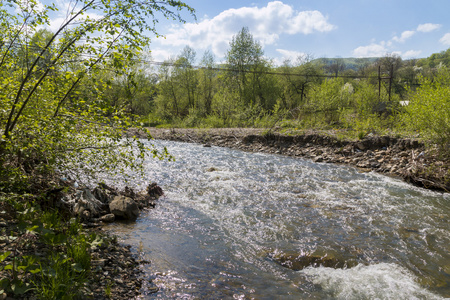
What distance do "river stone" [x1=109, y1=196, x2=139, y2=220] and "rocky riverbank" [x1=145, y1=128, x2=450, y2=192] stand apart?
38.3ft

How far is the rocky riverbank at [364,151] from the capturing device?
11.7 meters

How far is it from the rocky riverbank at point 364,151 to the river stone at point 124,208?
11.7 meters

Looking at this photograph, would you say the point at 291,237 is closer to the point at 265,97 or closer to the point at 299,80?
the point at 265,97

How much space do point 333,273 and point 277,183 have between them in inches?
266

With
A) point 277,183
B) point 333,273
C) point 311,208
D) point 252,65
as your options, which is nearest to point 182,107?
point 252,65

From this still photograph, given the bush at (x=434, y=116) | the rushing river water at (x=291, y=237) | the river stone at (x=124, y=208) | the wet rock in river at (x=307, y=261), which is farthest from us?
the bush at (x=434, y=116)

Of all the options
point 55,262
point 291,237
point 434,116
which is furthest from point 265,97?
point 55,262

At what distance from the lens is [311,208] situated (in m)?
8.93

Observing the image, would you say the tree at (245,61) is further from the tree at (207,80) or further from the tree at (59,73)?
the tree at (59,73)

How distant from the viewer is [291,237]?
268 inches

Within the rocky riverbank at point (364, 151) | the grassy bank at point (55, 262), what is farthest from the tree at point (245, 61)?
the grassy bank at point (55, 262)

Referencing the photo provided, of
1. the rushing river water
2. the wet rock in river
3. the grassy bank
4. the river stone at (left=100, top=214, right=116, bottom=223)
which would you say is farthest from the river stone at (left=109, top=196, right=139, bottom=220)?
the wet rock in river

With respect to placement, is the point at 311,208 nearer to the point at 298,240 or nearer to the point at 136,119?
the point at 298,240

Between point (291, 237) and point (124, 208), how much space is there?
4485mm
